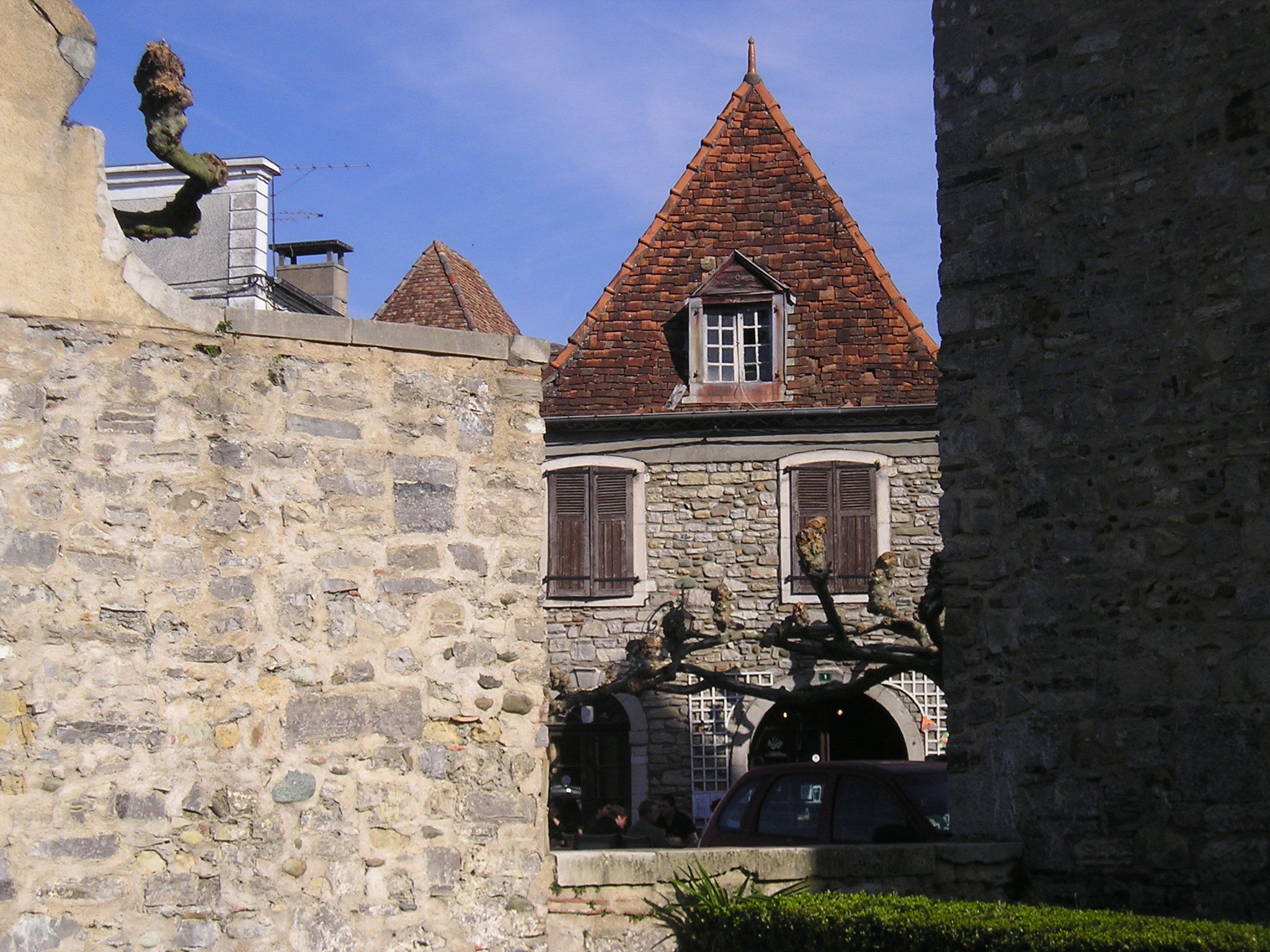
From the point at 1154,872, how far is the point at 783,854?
1.65 metres

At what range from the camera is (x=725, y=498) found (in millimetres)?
18047

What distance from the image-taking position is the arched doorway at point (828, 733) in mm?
18188

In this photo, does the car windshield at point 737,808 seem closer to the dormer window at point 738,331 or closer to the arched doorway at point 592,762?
the arched doorway at point 592,762

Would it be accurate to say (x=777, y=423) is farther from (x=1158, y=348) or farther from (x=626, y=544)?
(x=1158, y=348)

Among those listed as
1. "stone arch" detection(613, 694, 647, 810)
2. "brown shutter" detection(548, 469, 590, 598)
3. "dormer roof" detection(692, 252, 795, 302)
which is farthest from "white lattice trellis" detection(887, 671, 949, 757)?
"dormer roof" detection(692, 252, 795, 302)

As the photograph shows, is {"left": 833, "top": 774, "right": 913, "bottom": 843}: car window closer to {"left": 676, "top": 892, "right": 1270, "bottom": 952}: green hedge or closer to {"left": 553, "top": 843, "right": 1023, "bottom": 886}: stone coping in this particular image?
{"left": 553, "top": 843, "right": 1023, "bottom": 886}: stone coping

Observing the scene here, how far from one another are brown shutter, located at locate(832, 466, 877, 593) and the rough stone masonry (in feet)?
39.1

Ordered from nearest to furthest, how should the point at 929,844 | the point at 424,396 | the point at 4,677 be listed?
1. the point at 4,677
2. the point at 424,396
3. the point at 929,844

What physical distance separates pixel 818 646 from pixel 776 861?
485cm

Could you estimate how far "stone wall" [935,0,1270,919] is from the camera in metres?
6.46

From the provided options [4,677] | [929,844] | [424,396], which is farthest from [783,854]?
[4,677]

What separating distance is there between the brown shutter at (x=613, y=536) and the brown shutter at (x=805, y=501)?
76.6 inches

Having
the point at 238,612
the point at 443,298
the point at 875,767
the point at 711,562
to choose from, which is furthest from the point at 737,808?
the point at 443,298

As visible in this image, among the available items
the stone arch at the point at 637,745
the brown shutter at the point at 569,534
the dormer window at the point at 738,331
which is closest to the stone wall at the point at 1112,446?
the dormer window at the point at 738,331
